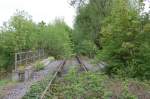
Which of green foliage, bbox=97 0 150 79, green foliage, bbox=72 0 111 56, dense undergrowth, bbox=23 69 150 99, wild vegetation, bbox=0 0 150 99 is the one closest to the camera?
dense undergrowth, bbox=23 69 150 99

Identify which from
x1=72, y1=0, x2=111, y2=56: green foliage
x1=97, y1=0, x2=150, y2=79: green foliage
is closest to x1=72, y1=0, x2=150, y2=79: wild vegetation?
x1=97, y1=0, x2=150, y2=79: green foliage

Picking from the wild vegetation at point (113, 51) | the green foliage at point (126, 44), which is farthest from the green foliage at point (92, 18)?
→ the green foliage at point (126, 44)

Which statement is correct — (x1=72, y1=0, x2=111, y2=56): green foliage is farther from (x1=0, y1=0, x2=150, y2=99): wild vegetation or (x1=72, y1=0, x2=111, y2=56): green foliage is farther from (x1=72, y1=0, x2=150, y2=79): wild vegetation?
(x1=72, y1=0, x2=150, y2=79): wild vegetation

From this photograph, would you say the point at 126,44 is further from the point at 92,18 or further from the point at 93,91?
the point at 92,18

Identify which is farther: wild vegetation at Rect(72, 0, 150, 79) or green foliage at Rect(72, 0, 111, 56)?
green foliage at Rect(72, 0, 111, 56)

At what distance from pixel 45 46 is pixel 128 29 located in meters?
32.4

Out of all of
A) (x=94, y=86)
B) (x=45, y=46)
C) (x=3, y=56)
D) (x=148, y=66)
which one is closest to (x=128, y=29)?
(x=148, y=66)

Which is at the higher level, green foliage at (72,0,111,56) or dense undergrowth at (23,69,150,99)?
green foliage at (72,0,111,56)

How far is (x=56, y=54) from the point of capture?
54.4 m

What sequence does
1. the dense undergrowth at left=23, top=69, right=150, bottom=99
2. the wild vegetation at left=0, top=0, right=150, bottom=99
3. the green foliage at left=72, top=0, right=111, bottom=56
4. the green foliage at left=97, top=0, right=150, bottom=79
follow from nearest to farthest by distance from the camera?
the dense undergrowth at left=23, top=69, right=150, bottom=99 < the wild vegetation at left=0, top=0, right=150, bottom=99 < the green foliage at left=97, top=0, right=150, bottom=79 < the green foliage at left=72, top=0, right=111, bottom=56

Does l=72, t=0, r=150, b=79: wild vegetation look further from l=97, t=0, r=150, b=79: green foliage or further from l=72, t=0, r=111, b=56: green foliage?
l=72, t=0, r=111, b=56: green foliage

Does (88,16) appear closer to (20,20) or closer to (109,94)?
(20,20)

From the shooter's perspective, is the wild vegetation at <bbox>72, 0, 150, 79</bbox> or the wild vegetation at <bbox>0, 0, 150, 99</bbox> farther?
the wild vegetation at <bbox>72, 0, 150, 79</bbox>

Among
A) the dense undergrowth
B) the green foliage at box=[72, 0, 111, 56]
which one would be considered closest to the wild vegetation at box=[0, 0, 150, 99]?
the dense undergrowth
